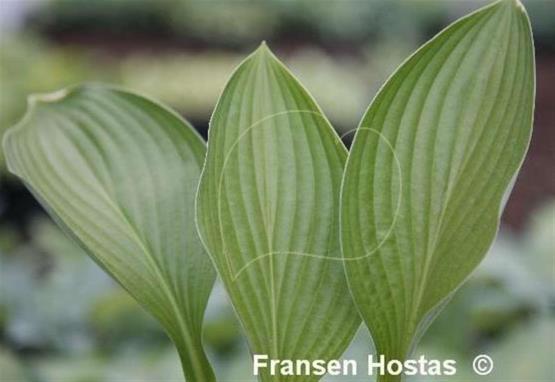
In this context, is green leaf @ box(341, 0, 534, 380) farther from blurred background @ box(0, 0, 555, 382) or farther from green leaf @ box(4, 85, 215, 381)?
blurred background @ box(0, 0, 555, 382)

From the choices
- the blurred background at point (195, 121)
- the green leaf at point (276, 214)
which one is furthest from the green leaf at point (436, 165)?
the blurred background at point (195, 121)

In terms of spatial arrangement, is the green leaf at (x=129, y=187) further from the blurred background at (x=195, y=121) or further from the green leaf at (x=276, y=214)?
the blurred background at (x=195, y=121)

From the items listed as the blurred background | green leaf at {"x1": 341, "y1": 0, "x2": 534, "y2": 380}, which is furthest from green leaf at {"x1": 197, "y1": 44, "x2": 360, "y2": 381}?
the blurred background

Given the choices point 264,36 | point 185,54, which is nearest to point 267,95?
point 264,36

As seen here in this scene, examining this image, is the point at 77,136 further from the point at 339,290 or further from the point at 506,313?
the point at 506,313

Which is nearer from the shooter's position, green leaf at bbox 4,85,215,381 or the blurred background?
Result: green leaf at bbox 4,85,215,381

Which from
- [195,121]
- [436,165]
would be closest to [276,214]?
[436,165]
